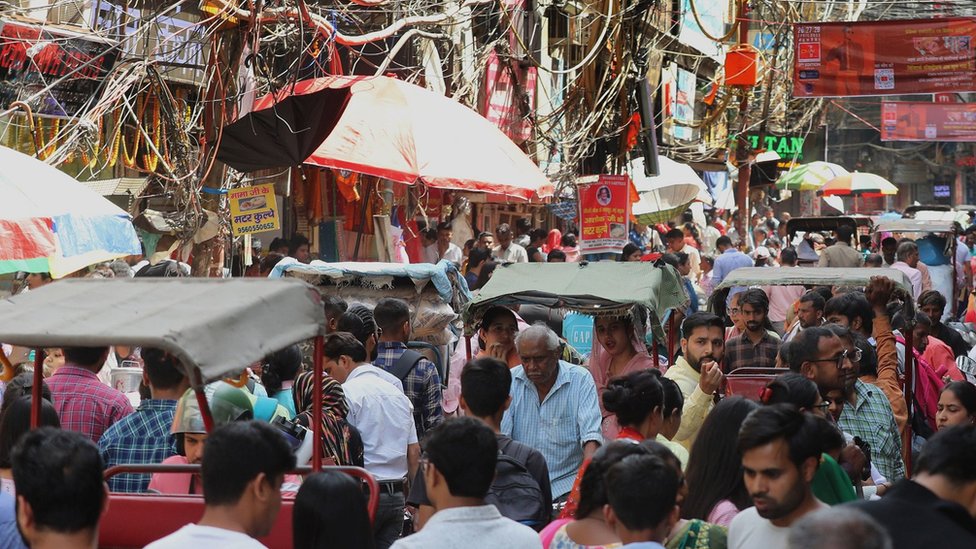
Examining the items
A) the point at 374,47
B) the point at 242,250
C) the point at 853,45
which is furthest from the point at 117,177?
the point at 853,45

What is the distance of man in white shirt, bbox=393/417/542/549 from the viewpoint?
3.77 m

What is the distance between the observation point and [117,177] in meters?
15.7

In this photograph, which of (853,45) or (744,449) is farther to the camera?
(853,45)

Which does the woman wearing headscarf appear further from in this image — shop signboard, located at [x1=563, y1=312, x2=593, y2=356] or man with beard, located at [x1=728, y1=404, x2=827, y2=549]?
shop signboard, located at [x1=563, y1=312, x2=593, y2=356]

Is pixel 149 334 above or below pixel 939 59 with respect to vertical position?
below

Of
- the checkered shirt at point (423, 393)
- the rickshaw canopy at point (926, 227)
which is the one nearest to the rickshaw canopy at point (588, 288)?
the checkered shirt at point (423, 393)

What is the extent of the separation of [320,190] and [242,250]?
193 cm

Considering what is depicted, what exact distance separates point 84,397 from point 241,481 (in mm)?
2625

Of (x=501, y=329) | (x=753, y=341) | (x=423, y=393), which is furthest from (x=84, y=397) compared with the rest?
(x=753, y=341)

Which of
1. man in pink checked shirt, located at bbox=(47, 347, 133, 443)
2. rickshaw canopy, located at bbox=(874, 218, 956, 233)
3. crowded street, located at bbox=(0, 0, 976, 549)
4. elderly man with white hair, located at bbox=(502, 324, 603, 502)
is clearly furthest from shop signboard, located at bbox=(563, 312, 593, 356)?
rickshaw canopy, located at bbox=(874, 218, 956, 233)

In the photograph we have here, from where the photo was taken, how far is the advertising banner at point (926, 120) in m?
29.3

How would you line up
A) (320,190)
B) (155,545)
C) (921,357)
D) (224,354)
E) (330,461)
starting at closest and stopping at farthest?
(155,545) < (224,354) < (330,461) < (921,357) < (320,190)

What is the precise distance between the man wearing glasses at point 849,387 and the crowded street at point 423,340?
0.02 meters

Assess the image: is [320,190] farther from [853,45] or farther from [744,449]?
[744,449]
